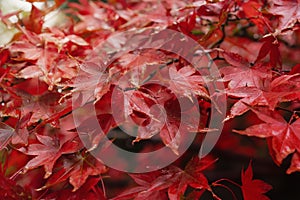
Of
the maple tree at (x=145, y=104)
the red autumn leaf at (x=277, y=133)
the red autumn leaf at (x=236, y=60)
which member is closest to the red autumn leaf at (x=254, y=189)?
the maple tree at (x=145, y=104)

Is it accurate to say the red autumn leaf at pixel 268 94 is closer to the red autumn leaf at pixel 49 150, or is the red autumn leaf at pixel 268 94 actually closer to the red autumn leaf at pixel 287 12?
the red autumn leaf at pixel 287 12

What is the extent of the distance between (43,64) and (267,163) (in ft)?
3.72

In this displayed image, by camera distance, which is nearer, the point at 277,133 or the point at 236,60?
the point at 277,133

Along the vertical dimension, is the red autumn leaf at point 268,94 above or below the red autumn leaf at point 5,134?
above

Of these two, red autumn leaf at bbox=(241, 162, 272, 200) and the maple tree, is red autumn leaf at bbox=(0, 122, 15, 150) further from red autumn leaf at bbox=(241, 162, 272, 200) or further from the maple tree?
red autumn leaf at bbox=(241, 162, 272, 200)

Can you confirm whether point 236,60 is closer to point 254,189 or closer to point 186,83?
point 186,83

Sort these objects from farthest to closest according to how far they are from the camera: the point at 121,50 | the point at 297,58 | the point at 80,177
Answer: the point at 297,58 < the point at 121,50 < the point at 80,177

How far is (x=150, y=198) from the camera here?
716 mm

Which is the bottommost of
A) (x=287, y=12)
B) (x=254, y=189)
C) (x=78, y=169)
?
(x=254, y=189)

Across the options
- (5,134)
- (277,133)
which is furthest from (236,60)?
(5,134)

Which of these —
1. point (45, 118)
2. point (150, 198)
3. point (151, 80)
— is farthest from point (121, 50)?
point (150, 198)

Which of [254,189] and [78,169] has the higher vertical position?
[78,169]

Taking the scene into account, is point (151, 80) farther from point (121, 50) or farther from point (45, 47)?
point (45, 47)

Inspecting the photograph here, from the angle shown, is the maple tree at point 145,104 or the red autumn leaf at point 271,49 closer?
the maple tree at point 145,104
